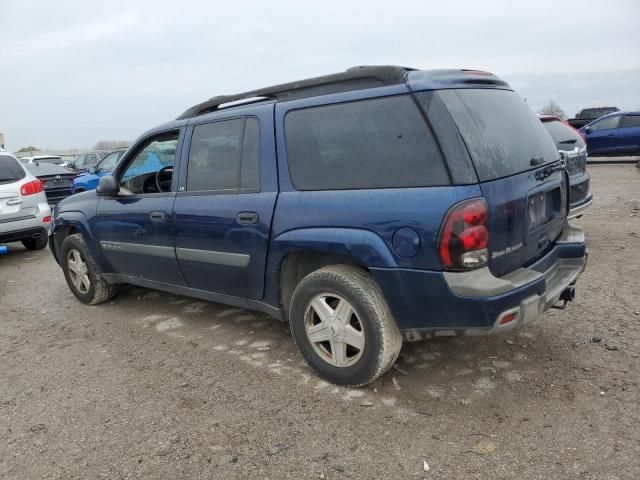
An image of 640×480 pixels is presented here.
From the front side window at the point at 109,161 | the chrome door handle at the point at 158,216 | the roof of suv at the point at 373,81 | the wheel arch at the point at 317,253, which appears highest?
the roof of suv at the point at 373,81

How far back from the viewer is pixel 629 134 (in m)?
15.1

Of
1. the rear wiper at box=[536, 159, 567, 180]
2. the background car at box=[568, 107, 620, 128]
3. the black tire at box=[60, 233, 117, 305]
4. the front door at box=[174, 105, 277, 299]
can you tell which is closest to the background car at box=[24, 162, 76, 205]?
the black tire at box=[60, 233, 117, 305]

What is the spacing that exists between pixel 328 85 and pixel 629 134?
15221mm

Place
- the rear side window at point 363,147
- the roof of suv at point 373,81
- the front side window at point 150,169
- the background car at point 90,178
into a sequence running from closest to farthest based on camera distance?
1. the rear side window at point 363,147
2. the roof of suv at point 373,81
3. the front side window at point 150,169
4. the background car at point 90,178

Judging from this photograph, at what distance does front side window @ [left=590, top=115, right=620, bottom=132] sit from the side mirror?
15550 millimetres

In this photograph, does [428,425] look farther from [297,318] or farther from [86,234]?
[86,234]

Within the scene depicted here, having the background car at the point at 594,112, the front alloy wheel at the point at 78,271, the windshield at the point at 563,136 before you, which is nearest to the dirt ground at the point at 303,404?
the front alloy wheel at the point at 78,271

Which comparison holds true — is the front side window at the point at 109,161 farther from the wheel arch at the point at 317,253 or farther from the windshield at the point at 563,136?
the wheel arch at the point at 317,253

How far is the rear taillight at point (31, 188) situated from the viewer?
25.1ft

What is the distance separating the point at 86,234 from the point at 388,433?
3576 mm

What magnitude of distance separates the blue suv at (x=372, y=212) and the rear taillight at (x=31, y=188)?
4824mm

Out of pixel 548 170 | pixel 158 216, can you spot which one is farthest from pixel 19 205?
pixel 548 170

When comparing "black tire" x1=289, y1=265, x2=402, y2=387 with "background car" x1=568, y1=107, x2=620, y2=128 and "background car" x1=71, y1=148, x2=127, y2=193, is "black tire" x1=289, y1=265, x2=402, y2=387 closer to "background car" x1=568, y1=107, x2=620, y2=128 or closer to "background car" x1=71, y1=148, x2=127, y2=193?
"background car" x1=71, y1=148, x2=127, y2=193

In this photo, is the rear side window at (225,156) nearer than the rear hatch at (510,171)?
No
